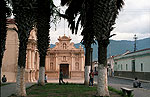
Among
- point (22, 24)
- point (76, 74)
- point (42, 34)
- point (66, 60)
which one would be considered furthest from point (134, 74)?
point (22, 24)

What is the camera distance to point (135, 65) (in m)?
41.0

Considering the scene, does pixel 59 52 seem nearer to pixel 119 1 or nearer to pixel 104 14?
pixel 119 1

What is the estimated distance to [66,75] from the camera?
41.3 meters

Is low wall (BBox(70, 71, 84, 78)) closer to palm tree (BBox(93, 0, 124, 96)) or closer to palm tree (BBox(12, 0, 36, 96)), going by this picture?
palm tree (BBox(93, 0, 124, 96))

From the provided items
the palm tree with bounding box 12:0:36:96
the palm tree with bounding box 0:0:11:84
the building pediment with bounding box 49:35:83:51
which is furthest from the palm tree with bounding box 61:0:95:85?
the building pediment with bounding box 49:35:83:51

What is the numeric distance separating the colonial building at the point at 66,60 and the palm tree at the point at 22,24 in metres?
28.0

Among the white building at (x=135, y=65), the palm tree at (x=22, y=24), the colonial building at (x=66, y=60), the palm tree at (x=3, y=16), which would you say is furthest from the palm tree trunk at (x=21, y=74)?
the colonial building at (x=66, y=60)

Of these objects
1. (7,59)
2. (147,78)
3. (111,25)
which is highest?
(111,25)

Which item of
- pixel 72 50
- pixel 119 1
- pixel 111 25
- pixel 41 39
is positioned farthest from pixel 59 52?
pixel 111 25

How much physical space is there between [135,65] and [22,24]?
3188cm

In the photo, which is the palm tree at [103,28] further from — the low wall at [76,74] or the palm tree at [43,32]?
the low wall at [76,74]

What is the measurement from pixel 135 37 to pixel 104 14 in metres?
57.1

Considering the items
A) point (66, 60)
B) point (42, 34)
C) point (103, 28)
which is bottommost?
point (66, 60)

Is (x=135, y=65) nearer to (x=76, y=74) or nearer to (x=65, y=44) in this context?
(x=76, y=74)
